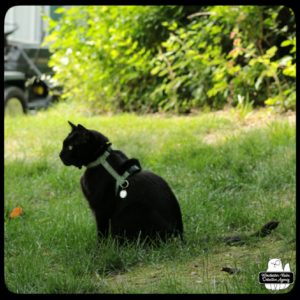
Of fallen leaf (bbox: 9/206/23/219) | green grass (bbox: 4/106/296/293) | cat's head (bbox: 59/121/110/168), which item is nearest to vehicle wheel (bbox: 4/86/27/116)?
green grass (bbox: 4/106/296/293)

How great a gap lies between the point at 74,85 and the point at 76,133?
4.70 meters

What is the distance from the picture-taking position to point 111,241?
3.77 m

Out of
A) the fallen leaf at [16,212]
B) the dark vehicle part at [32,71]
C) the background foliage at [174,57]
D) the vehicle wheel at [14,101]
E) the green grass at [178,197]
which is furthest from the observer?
the dark vehicle part at [32,71]

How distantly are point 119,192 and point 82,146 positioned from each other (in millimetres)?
359

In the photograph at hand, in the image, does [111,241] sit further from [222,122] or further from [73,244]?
[222,122]

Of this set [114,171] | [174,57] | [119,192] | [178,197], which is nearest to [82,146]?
[114,171]

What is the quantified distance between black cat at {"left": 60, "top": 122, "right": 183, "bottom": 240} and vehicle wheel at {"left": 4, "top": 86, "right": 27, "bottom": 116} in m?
4.39

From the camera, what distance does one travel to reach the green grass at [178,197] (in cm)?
324

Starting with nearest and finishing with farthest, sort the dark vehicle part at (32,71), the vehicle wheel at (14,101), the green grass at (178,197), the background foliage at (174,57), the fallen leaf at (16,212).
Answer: the green grass at (178,197) < the fallen leaf at (16,212) < the background foliage at (174,57) < the vehicle wheel at (14,101) < the dark vehicle part at (32,71)

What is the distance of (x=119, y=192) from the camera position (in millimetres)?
3953

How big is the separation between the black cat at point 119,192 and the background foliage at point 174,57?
3177 mm

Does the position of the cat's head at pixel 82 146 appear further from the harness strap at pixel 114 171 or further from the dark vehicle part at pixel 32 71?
the dark vehicle part at pixel 32 71

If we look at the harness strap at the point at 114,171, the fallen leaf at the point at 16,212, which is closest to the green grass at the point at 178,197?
the fallen leaf at the point at 16,212
